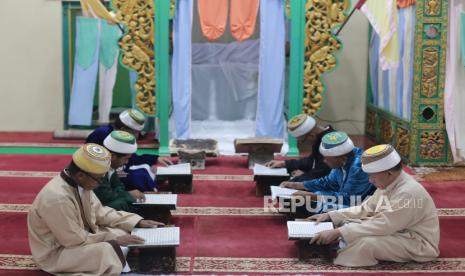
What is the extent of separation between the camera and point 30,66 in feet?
27.8

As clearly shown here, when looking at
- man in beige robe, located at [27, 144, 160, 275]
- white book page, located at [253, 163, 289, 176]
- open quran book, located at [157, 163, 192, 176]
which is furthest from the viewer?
open quran book, located at [157, 163, 192, 176]

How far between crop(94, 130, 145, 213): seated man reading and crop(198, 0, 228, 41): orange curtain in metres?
2.80

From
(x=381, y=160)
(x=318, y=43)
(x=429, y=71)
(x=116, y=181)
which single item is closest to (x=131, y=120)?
(x=116, y=181)

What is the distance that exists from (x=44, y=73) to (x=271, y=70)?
10.7ft

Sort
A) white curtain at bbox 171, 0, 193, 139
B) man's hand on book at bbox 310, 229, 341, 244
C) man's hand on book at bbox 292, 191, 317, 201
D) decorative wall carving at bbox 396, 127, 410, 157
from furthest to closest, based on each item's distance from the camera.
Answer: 1. white curtain at bbox 171, 0, 193, 139
2. decorative wall carving at bbox 396, 127, 410, 157
3. man's hand on book at bbox 292, 191, 317, 201
4. man's hand on book at bbox 310, 229, 341, 244

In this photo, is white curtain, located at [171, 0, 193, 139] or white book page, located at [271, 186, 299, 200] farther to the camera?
white curtain, located at [171, 0, 193, 139]

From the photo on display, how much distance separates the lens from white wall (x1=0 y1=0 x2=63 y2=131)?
330 inches

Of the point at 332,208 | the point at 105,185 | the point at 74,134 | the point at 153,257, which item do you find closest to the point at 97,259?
the point at 153,257

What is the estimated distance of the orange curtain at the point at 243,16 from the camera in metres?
6.71

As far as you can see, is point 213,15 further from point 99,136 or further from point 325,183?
point 325,183

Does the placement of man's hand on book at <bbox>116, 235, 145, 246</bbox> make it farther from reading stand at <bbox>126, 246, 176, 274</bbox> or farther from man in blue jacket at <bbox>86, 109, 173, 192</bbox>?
man in blue jacket at <bbox>86, 109, 173, 192</bbox>

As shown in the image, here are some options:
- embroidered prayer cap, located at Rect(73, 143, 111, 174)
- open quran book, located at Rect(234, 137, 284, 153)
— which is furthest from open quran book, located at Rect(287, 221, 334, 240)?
open quran book, located at Rect(234, 137, 284, 153)

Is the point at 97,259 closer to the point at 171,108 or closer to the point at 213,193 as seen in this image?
the point at 213,193

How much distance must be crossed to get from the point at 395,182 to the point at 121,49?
13.6 feet
